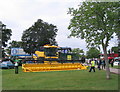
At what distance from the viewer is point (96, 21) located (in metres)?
14.5

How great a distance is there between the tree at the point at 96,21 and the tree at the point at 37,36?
161 ft

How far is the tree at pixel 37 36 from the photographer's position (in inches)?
2553

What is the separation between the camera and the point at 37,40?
65125 mm

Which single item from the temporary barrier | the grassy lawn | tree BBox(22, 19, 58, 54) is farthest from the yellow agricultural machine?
tree BBox(22, 19, 58, 54)

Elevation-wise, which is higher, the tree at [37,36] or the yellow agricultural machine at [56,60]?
the tree at [37,36]

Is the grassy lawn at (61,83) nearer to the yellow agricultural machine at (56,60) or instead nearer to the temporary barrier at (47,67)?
→ the temporary barrier at (47,67)

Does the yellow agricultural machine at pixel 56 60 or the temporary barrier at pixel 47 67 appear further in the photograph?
the yellow agricultural machine at pixel 56 60

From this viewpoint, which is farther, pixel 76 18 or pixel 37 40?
pixel 37 40

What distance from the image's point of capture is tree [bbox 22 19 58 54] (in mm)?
64838

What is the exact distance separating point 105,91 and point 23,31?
61957mm

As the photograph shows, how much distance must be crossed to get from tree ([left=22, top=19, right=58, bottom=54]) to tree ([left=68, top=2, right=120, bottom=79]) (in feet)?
161

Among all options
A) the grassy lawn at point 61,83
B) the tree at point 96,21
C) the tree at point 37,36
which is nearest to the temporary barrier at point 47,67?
the grassy lawn at point 61,83

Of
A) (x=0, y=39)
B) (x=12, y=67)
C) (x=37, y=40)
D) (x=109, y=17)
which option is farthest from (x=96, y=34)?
(x=0, y=39)

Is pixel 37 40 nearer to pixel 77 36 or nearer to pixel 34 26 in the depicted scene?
pixel 34 26
